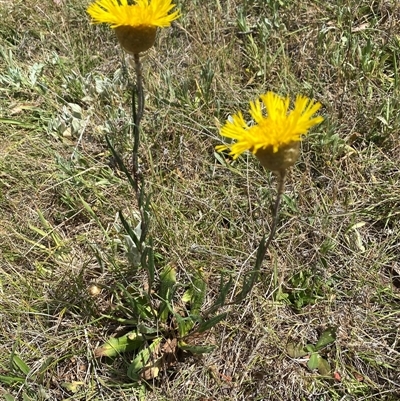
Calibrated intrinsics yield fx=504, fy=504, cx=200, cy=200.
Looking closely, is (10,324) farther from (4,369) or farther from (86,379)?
(86,379)

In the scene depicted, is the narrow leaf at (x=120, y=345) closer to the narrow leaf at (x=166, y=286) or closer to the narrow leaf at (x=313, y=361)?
the narrow leaf at (x=166, y=286)

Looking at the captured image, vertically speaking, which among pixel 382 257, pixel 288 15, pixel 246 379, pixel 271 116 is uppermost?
pixel 271 116

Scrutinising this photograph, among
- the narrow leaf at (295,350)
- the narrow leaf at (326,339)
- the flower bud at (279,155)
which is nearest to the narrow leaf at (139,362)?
the narrow leaf at (295,350)

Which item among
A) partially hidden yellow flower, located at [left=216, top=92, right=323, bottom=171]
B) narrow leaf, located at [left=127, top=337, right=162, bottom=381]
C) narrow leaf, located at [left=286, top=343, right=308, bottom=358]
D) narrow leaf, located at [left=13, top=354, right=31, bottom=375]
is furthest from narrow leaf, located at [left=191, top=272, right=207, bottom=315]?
partially hidden yellow flower, located at [left=216, top=92, right=323, bottom=171]

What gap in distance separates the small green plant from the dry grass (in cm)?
3

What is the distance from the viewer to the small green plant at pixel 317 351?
1.67 metres

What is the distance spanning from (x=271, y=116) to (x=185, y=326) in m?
0.86

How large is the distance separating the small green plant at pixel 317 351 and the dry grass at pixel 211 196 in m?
0.03

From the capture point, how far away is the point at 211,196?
6.66 ft

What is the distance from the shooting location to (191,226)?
192cm

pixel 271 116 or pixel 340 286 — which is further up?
pixel 271 116

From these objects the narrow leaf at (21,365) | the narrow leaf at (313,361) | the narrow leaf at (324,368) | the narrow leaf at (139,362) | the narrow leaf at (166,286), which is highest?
the narrow leaf at (166,286)

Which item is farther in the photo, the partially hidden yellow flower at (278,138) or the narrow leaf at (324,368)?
the narrow leaf at (324,368)

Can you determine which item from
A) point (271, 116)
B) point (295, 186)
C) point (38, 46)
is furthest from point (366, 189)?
point (38, 46)
